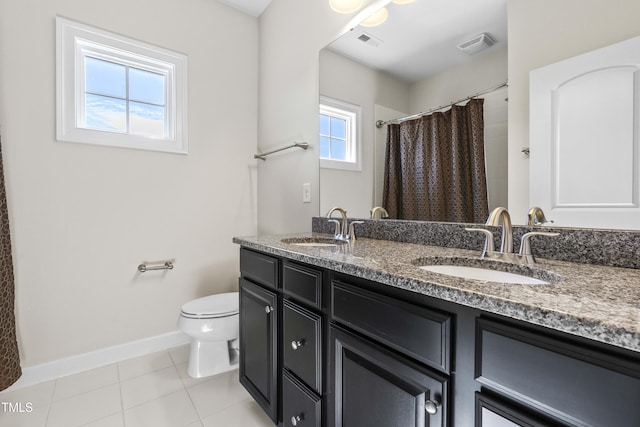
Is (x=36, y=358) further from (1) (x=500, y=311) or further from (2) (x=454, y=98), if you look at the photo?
(2) (x=454, y=98)

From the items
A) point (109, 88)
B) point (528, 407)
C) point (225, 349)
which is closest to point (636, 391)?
point (528, 407)

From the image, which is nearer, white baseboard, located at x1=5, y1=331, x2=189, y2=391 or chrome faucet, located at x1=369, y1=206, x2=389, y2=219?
chrome faucet, located at x1=369, y1=206, x2=389, y2=219

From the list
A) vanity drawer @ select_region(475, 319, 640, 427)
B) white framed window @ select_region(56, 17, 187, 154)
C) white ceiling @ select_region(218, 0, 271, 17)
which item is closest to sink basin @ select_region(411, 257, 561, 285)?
vanity drawer @ select_region(475, 319, 640, 427)

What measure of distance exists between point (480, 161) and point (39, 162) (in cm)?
232

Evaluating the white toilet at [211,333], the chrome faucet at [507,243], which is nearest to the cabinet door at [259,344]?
the white toilet at [211,333]

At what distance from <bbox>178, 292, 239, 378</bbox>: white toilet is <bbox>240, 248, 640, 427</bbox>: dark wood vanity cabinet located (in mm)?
529

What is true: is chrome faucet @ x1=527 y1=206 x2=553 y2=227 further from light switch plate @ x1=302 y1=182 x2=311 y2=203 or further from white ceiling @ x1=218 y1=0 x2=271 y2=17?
white ceiling @ x1=218 y1=0 x2=271 y2=17

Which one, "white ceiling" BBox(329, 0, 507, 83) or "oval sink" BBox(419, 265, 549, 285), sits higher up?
"white ceiling" BBox(329, 0, 507, 83)

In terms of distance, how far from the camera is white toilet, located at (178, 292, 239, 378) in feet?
5.62

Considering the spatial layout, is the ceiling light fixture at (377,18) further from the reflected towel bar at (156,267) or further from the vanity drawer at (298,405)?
the reflected towel bar at (156,267)

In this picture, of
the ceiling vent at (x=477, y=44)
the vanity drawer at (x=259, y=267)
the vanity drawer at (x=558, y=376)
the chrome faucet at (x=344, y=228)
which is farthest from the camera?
the chrome faucet at (x=344, y=228)

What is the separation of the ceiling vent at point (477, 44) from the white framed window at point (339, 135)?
0.58 m

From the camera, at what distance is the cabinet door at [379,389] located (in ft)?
2.15

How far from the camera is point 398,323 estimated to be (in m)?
0.72
